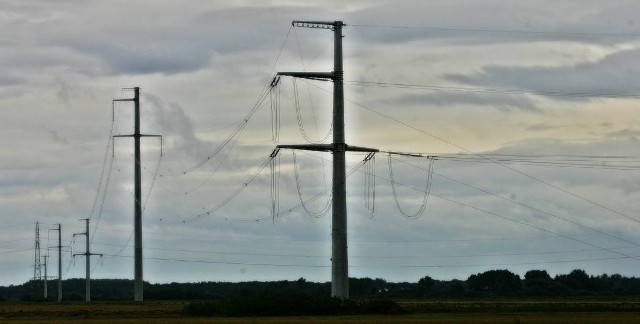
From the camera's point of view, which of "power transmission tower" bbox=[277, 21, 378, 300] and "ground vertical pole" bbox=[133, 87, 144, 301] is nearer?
"power transmission tower" bbox=[277, 21, 378, 300]

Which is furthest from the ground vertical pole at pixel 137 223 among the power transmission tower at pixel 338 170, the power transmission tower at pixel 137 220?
the power transmission tower at pixel 338 170

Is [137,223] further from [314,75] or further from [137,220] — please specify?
[314,75]

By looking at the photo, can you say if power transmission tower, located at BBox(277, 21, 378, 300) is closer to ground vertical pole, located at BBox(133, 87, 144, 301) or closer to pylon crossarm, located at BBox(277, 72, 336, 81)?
pylon crossarm, located at BBox(277, 72, 336, 81)

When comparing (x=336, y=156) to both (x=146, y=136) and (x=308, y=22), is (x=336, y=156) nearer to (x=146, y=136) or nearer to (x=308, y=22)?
(x=308, y=22)

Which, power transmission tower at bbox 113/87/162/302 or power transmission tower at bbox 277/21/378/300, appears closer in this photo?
power transmission tower at bbox 277/21/378/300

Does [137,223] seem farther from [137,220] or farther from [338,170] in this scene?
[338,170]

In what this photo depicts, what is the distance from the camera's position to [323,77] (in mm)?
98938

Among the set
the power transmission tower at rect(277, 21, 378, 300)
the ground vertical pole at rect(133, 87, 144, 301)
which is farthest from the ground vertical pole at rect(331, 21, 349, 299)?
the ground vertical pole at rect(133, 87, 144, 301)

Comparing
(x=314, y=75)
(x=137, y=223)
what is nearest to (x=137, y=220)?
(x=137, y=223)

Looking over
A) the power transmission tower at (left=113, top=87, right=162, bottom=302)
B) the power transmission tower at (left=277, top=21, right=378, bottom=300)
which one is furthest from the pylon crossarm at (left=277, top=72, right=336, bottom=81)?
the power transmission tower at (left=113, top=87, right=162, bottom=302)

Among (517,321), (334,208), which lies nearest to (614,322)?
(517,321)

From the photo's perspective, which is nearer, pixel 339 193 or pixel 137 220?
pixel 339 193

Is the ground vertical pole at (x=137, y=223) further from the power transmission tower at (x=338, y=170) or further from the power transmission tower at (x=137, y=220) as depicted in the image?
the power transmission tower at (x=338, y=170)

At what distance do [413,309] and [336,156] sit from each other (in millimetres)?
21725
